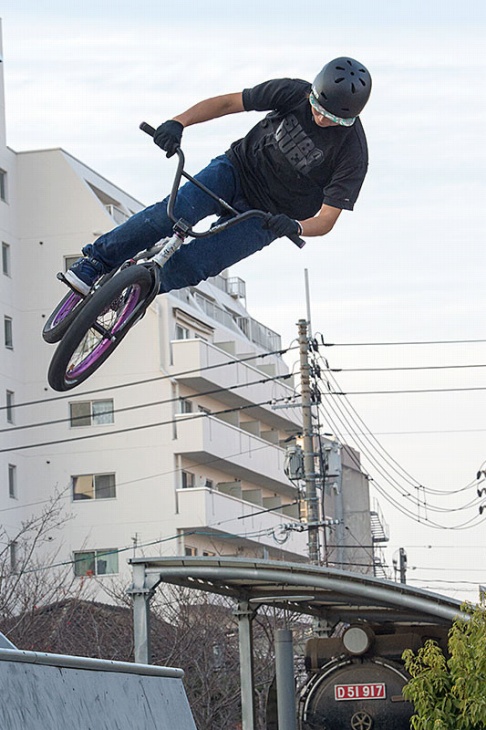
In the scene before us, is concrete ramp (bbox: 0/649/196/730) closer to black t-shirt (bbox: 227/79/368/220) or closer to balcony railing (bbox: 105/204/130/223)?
black t-shirt (bbox: 227/79/368/220)

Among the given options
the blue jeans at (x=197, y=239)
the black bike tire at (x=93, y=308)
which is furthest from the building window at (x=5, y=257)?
the black bike tire at (x=93, y=308)

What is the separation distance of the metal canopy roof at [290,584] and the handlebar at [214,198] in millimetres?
10059

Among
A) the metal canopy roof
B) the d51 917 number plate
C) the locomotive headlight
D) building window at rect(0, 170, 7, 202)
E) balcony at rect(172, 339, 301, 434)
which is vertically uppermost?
building window at rect(0, 170, 7, 202)

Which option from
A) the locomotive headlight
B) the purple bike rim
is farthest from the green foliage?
the purple bike rim

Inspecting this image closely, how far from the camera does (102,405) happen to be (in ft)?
181

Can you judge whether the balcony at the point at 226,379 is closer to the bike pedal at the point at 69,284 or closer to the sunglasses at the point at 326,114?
the bike pedal at the point at 69,284

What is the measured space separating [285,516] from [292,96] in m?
54.5

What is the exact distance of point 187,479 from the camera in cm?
5609

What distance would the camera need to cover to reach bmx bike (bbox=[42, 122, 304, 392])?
29.6 ft

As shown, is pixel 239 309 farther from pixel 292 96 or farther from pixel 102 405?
pixel 292 96

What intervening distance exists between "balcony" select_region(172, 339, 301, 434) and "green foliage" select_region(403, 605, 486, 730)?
30.7 meters

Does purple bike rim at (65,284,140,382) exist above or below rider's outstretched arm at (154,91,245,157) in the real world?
below

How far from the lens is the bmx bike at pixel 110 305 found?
355 inches

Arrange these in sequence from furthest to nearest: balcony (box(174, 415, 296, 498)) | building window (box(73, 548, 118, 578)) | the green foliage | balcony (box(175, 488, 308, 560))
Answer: balcony (box(174, 415, 296, 498)) → balcony (box(175, 488, 308, 560)) → building window (box(73, 548, 118, 578)) → the green foliage
